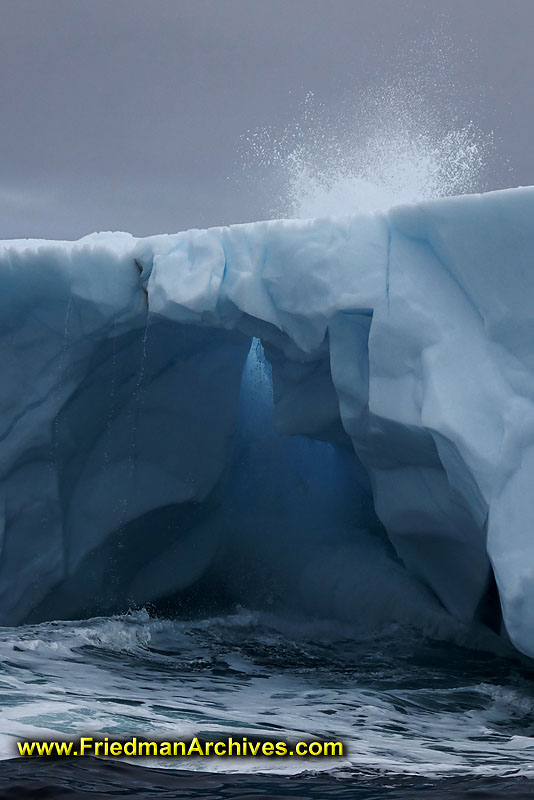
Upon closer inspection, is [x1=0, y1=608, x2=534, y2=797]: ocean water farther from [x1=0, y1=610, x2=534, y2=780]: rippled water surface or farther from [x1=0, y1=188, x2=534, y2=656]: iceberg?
[x1=0, y1=188, x2=534, y2=656]: iceberg

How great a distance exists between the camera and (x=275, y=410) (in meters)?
8.46

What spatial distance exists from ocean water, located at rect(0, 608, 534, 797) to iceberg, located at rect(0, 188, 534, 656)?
69cm

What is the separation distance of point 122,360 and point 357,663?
345 cm

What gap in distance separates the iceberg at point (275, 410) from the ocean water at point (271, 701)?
69cm

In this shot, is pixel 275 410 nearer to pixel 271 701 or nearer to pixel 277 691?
pixel 277 691

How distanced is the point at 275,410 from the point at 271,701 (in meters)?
3.11

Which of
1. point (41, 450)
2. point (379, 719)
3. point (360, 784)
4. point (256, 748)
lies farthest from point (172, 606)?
point (360, 784)

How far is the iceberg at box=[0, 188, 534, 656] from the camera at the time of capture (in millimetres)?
6086

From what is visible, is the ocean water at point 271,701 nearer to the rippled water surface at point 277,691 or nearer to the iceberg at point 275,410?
the rippled water surface at point 277,691

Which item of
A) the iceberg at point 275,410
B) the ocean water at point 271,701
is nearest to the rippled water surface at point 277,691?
the ocean water at point 271,701

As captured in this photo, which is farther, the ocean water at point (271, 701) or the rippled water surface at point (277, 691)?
the rippled water surface at point (277, 691)

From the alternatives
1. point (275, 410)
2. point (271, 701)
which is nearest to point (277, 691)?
point (271, 701)

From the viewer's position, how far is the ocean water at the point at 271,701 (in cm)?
400

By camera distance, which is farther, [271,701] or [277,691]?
[277,691]
